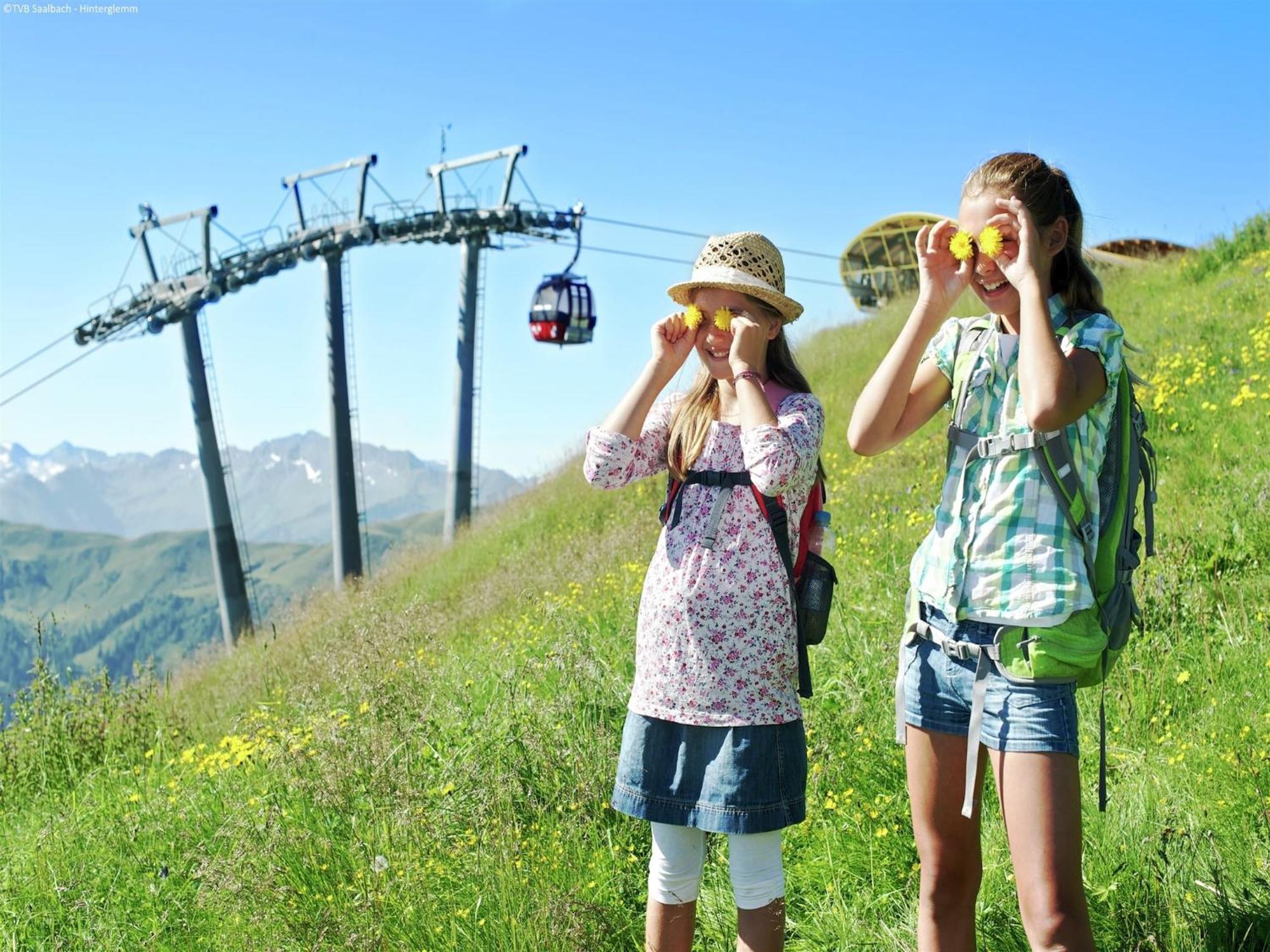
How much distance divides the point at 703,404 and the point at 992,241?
3.21 ft

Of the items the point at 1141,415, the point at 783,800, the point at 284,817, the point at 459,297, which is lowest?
the point at 284,817

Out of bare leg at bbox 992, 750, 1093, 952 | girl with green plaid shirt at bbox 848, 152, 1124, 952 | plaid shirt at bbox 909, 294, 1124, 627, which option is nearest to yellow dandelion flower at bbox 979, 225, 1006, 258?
girl with green plaid shirt at bbox 848, 152, 1124, 952

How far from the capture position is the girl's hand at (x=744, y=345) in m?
2.77

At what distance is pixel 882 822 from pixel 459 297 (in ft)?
63.1

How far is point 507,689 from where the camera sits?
4.22m

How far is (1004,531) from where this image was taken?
7.09ft

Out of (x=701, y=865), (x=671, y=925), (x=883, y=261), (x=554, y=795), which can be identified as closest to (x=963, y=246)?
(x=701, y=865)

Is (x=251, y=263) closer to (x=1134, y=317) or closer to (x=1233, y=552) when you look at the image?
(x=1134, y=317)

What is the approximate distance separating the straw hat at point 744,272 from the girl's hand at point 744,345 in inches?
4.0

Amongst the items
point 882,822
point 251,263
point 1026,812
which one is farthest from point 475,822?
point 251,263

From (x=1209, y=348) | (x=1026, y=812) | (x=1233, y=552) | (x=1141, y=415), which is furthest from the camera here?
(x=1209, y=348)

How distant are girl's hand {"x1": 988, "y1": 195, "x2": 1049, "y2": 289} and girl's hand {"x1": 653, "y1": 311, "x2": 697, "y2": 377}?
2.99ft

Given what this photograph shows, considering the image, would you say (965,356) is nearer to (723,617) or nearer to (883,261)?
(723,617)

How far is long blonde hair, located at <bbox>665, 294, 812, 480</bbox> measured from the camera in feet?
9.39
